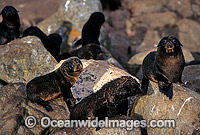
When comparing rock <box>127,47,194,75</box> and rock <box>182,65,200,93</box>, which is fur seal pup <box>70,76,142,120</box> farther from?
rock <box>127,47,194,75</box>

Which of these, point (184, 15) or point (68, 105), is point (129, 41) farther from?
point (68, 105)

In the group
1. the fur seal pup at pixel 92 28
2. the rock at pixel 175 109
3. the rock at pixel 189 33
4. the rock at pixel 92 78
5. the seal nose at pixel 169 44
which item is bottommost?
the rock at pixel 189 33

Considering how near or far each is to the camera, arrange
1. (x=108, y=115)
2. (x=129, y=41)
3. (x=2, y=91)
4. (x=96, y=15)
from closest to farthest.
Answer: (x=108, y=115), (x=2, y=91), (x=96, y=15), (x=129, y=41)

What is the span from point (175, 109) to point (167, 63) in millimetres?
983

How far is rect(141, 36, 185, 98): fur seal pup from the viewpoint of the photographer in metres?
5.79

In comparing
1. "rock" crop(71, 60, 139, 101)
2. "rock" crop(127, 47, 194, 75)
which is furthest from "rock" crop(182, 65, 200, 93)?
"rock" crop(71, 60, 139, 101)

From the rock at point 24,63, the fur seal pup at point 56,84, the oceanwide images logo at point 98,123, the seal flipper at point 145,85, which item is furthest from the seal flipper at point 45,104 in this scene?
the seal flipper at point 145,85

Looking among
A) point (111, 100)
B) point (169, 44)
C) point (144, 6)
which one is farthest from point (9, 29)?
point (144, 6)

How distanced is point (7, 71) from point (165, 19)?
1150 centimetres

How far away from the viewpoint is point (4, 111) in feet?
20.5

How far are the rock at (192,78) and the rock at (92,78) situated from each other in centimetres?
187

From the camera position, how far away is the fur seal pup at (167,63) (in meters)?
5.79

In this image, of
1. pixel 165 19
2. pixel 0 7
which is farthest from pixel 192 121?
pixel 165 19

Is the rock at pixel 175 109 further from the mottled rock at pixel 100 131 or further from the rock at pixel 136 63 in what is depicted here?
the rock at pixel 136 63
